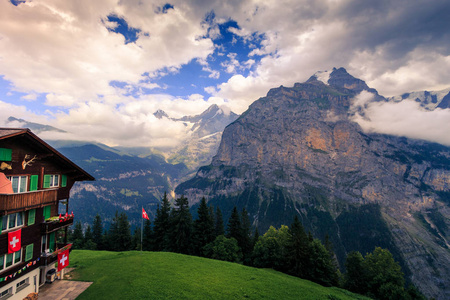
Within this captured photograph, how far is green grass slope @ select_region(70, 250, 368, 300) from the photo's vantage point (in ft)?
76.7

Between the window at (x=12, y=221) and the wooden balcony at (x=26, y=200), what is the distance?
1.41 m

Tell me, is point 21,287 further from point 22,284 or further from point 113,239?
point 113,239

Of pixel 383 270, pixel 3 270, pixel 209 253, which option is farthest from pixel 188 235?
pixel 383 270

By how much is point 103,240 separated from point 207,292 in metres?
77.3

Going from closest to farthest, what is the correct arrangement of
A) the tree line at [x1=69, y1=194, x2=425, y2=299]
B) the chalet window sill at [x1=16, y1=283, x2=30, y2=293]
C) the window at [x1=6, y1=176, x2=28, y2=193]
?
1. the window at [x1=6, y1=176, x2=28, y2=193]
2. the chalet window sill at [x1=16, y1=283, x2=30, y2=293]
3. the tree line at [x1=69, y1=194, x2=425, y2=299]

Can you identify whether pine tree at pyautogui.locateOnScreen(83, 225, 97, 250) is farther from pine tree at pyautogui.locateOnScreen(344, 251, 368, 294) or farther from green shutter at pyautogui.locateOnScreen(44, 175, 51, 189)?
pine tree at pyautogui.locateOnScreen(344, 251, 368, 294)

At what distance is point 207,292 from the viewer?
24.4 meters

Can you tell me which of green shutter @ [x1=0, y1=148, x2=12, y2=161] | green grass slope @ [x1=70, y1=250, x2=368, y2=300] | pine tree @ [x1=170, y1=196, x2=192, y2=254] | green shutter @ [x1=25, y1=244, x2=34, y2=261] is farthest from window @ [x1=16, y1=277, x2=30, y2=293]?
pine tree @ [x1=170, y1=196, x2=192, y2=254]

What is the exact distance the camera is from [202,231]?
200 feet

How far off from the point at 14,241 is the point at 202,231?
148 feet

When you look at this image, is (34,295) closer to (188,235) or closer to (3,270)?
(3,270)

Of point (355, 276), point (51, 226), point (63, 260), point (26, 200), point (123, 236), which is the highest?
point (26, 200)

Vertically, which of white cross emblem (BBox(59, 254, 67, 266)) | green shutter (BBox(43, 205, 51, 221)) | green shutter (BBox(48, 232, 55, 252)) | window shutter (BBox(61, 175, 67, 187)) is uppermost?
window shutter (BBox(61, 175, 67, 187))

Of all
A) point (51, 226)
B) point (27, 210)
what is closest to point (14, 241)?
point (27, 210)
